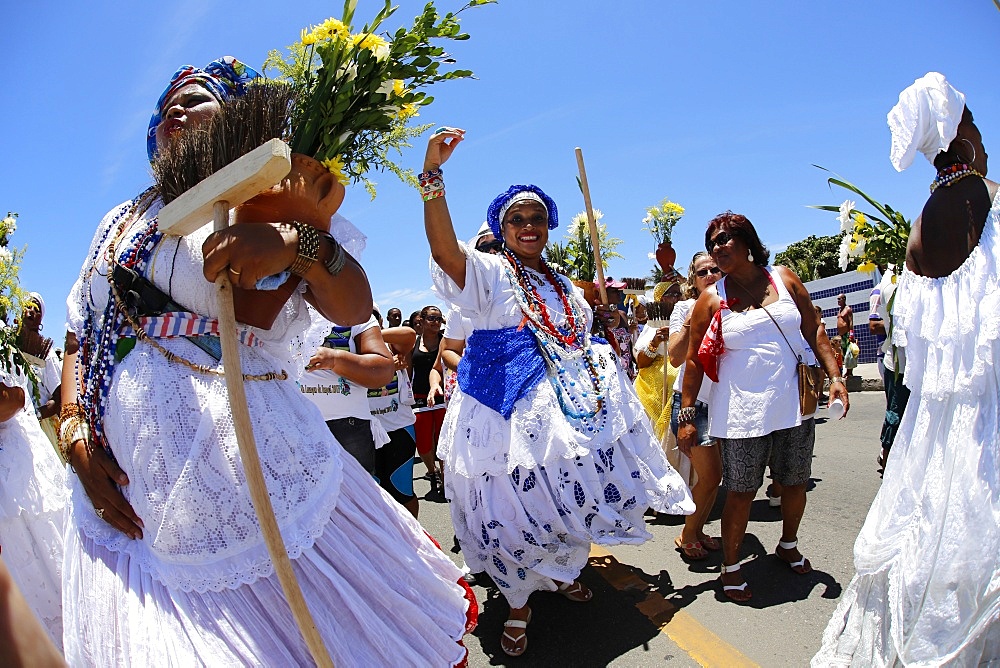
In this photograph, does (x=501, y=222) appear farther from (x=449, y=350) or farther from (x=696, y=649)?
(x=696, y=649)

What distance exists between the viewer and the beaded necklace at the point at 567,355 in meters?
3.37

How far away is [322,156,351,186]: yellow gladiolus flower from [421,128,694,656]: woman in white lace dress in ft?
4.09

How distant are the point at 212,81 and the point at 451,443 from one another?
7.11ft

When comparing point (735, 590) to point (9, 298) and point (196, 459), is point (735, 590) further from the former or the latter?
point (9, 298)

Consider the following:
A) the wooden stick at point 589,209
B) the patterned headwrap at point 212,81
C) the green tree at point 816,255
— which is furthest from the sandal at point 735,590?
the green tree at point 816,255

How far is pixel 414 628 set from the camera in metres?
1.65

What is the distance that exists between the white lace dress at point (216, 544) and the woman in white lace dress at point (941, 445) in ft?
5.28

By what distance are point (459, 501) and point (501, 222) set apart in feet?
5.37

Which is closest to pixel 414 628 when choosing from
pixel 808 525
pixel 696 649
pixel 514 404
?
pixel 514 404

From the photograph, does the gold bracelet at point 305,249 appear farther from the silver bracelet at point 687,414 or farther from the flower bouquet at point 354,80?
the silver bracelet at point 687,414

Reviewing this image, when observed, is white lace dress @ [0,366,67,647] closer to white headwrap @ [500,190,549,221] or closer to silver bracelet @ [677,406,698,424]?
white headwrap @ [500,190,549,221]

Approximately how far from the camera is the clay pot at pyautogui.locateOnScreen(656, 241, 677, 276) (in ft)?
19.6

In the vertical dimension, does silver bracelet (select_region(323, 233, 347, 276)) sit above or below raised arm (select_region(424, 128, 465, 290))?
below

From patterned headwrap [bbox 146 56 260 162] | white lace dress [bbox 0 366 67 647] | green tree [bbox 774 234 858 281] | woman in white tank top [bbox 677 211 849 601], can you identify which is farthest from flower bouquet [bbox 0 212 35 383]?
green tree [bbox 774 234 858 281]
